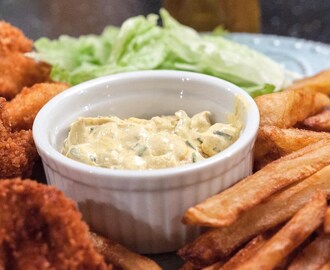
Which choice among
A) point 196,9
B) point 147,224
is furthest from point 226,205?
point 196,9

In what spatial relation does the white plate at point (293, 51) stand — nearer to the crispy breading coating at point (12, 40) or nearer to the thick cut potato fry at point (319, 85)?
the thick cut potato fry at point (319, 85)

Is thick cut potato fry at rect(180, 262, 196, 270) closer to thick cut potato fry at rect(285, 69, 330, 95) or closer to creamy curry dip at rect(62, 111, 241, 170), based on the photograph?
creamy curry dip at rect(62, 111, 241, 170)

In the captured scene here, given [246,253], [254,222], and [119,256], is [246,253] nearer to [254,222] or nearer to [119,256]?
[254,222]

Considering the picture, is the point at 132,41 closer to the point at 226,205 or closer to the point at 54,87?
the point at 54,87

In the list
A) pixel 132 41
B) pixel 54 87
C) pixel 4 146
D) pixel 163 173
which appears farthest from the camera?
pixel 132 41

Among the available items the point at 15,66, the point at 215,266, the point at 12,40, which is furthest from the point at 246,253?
the point at 12,40

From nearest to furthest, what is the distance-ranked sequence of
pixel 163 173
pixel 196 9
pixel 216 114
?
pixel 163 173 < pixel 216 114 < pixel 196 9
